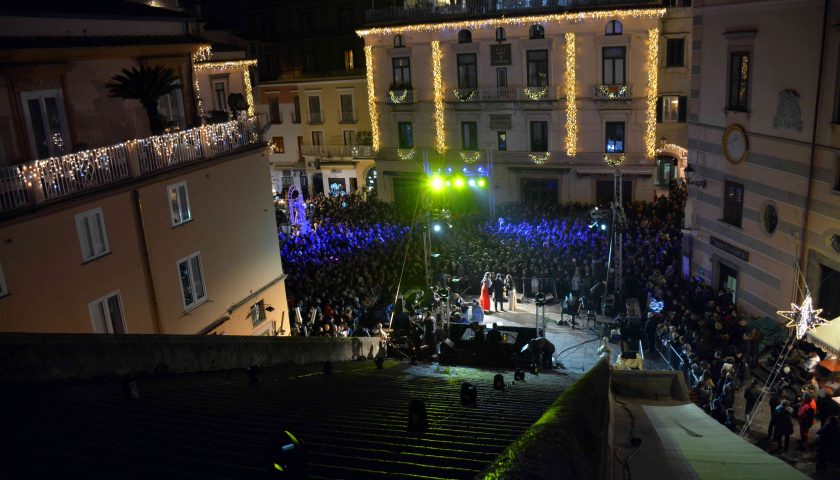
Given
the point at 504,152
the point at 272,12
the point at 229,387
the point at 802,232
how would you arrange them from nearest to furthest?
1. the point at 229,387
2. the point at 802,232
3. the point at 504,152
4. the point at 272,12

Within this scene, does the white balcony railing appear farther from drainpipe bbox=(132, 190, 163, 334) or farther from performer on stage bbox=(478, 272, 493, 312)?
drainpipe bbox=(132, 190, 163, 334)

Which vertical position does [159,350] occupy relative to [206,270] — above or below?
above

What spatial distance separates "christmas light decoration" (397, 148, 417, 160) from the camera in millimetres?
39719

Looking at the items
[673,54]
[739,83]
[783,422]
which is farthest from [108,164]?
[673,54]

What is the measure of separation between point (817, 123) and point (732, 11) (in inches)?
203

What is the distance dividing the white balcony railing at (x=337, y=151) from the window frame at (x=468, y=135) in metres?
7.37

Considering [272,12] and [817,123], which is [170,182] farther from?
[272,12]

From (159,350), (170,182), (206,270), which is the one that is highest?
(170,182)

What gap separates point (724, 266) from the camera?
71.0ft

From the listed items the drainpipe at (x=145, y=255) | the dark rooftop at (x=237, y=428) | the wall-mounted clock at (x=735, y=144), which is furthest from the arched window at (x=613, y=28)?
the dark rooftop at (x=237, y=428)

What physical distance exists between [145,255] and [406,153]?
2548cm

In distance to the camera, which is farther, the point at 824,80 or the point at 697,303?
the point at 697,303

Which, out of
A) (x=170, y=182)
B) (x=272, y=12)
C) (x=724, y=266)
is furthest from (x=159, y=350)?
(x=272, y=12)

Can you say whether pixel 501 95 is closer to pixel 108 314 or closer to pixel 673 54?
pixel 673 54
